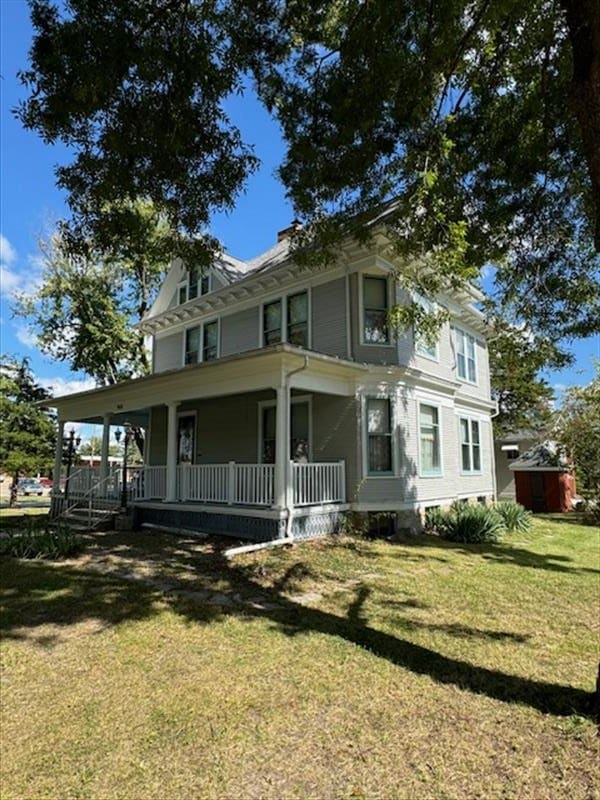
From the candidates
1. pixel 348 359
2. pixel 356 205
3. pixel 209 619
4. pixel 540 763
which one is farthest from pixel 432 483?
pixel 540 763

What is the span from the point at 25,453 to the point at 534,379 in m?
26.9

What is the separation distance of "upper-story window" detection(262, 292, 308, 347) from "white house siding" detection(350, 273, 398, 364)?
1501 mm

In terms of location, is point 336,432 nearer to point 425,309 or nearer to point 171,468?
point 171,468

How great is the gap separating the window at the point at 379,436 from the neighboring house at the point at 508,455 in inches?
766

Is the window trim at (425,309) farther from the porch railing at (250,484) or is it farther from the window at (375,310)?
the porch railing at (250,484)

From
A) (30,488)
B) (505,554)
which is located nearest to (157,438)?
(505,554)

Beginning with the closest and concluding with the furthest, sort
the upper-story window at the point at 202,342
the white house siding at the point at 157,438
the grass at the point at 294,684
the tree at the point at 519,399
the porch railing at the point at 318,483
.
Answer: the grass at the point at 294,684, the porch railing at the point at 318,483, the upper-story window at the point at 202,342, the white house siding at the point at 157,438, the tree at the point at 519,399

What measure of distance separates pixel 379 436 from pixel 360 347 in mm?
2231

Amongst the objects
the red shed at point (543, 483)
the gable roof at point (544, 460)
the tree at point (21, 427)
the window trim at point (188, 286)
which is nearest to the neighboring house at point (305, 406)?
the window trim at point (188, 286)

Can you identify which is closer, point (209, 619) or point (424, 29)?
point (209, 619)

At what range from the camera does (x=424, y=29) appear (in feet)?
22.9

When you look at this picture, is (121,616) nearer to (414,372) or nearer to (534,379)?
(414,372)

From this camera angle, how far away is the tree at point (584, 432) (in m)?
19.9

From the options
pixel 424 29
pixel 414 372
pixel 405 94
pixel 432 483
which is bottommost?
pixel 432 483
